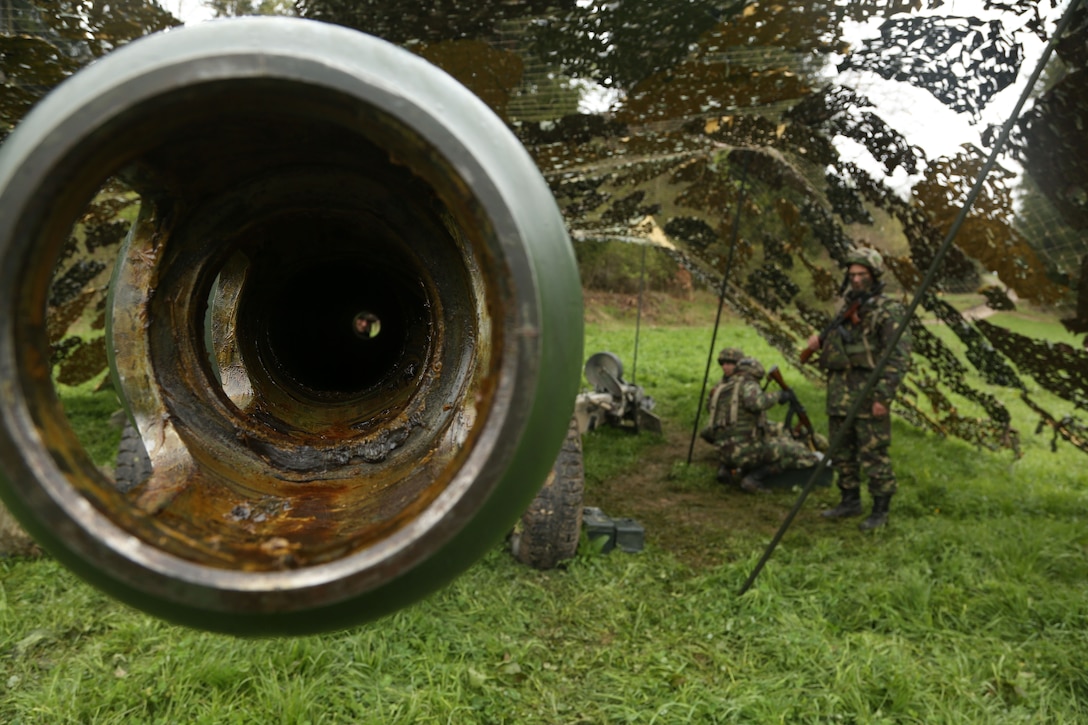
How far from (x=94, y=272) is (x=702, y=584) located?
196 inches

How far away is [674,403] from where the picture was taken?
9172 mm

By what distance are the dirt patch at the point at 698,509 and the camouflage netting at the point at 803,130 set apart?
1728mm

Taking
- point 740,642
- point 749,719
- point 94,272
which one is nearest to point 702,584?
point 740,642

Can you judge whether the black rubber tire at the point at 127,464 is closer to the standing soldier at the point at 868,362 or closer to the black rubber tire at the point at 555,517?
the black rubber tire at the point at 555,517

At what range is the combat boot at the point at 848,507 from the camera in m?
5.04

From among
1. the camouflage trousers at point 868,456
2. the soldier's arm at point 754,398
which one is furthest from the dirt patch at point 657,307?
the camouflage trousers at point 868,456

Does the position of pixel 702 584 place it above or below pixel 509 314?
below

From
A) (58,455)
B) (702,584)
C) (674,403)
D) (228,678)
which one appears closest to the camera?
(58,455)

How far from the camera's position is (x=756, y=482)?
→ 557 cm

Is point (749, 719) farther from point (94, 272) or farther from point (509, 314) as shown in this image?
point (94, 272)

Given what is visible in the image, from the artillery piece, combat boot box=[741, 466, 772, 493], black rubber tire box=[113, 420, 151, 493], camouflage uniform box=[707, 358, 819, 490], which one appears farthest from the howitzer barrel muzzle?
the artillery piece

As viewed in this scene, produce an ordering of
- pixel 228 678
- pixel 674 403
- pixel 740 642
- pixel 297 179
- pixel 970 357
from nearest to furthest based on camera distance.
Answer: pixel 297 179 < pixel 228 678 < pixel 740 642 < pixel 970 357 < pixel 674 403

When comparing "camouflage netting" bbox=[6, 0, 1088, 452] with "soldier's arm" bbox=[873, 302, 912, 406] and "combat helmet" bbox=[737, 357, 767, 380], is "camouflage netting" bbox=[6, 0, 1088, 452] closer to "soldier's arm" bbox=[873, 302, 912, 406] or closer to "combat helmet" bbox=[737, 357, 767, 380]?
"soldier's arm" bbox=[873, 302, 912, 406]

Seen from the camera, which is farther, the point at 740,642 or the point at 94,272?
the point at 94,272
